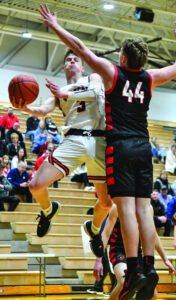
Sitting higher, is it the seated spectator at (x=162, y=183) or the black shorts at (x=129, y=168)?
the black shorts at (x=129, y=168)

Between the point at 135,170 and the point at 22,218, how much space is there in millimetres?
6954

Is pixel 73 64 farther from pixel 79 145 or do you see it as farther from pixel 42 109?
pixel 79 145

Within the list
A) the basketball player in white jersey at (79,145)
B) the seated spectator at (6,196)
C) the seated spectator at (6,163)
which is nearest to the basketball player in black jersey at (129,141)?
the basketball player in white jersey at (79,145)

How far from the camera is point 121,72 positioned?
13.1 feet

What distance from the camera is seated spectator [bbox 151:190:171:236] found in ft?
38.7

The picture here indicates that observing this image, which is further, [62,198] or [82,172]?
[82,172]

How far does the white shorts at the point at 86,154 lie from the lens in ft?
15.9

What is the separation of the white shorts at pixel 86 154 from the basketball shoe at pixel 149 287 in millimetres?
1296

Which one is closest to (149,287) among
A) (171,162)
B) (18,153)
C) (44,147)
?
(18,153)

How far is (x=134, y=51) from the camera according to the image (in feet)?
13.1

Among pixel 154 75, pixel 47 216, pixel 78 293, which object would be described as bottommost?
pixel 78 293

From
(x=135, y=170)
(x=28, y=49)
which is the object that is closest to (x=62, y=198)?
(x=135, y=170)

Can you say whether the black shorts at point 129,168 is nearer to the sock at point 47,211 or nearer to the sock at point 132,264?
the sock at point 132,264

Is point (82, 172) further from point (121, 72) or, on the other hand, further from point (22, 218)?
point (121, 72)
